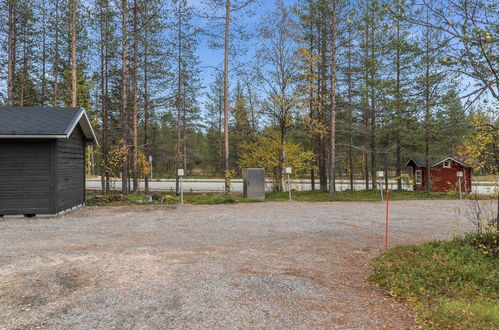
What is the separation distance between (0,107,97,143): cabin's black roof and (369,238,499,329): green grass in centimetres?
1060

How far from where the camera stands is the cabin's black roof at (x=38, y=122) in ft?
33.0

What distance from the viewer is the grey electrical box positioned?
16.2 meters

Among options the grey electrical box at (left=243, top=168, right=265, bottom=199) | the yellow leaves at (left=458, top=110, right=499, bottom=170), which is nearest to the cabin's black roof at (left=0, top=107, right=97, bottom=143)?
the grey electrical box at (left=243, top=168, right=265, bottom=199)

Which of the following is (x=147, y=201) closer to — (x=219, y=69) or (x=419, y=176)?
(x=219, y=69)

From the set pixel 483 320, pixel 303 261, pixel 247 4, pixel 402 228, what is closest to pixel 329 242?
pixel 303 261

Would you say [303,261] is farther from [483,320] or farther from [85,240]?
[85,240]

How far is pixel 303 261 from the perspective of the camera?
5.64m

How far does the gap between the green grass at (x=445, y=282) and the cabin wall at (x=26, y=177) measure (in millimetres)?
10821

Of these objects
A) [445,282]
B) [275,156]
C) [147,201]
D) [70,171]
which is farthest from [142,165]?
[445,282]

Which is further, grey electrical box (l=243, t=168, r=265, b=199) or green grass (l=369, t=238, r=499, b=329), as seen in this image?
grey electrical box (l=243, t=168, r=265, b=199)

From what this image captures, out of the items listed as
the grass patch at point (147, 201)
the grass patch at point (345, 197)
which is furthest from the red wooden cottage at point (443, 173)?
the grass patch at point (147, 201)

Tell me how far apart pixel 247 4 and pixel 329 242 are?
13527mm

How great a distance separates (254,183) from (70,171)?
8.73 metres

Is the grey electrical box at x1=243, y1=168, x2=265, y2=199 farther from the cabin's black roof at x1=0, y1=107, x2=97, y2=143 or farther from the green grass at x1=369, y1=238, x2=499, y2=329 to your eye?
the green grass at x1=369, y1=238, x2=499, y2=329
